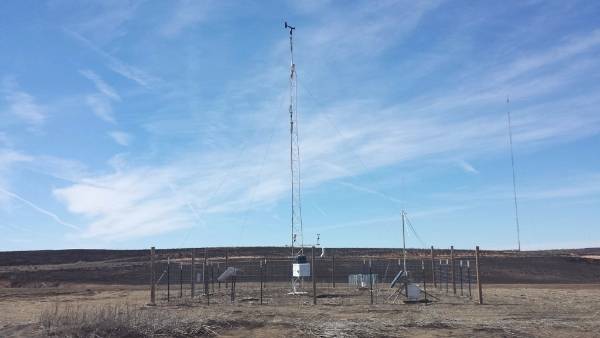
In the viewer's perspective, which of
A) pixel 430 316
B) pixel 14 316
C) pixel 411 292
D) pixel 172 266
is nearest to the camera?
pixel 430 316

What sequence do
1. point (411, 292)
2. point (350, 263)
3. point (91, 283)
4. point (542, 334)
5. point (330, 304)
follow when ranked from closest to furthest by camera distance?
1. point (542, 334)
2. point (330, 304)
3. point (411, 292)
4. point (91, 283)
5. point (350, 263)

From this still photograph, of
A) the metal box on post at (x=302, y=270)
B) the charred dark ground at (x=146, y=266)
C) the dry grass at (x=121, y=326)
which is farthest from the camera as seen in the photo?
the charred dark ground at (x=146, y=266)

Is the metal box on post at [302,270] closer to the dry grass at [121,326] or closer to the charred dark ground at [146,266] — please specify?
the charred dark ground at [146,266]

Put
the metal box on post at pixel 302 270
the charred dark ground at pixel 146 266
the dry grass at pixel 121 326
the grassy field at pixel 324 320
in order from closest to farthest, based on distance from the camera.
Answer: the dry grass at pixel 121 326 → the grassy field at pixel 324 320 → the metal box on post at pixel 302 270 → the charred dark ground at pixel 146 266

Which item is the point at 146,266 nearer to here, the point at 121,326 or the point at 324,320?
the point at 324,320

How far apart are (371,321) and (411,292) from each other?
374 inches

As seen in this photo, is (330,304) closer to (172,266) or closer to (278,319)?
(278,319)

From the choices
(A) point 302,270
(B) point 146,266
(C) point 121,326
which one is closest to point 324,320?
(C) point 121,326

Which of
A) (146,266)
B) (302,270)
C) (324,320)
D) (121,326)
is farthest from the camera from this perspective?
(146,266)

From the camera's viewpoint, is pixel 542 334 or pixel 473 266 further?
pixel 473 266

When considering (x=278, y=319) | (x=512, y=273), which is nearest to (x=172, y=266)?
(x=512, y=273)

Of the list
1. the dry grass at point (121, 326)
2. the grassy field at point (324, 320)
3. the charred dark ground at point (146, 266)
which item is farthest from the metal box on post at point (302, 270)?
the dry grass at point (121, 326)

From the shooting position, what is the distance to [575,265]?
7125 centimetres

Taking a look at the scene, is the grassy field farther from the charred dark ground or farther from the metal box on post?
the charred dark ground
